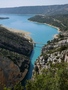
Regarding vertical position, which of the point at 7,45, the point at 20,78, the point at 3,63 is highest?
the point at 7,45

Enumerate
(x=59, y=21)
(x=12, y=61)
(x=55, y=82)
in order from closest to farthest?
1. (x=55, y=82)
2. (x=12, y=61)
3. (x=59, y=21)

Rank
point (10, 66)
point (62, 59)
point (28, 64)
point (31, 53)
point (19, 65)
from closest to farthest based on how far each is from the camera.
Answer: point (62, 59) < point (10, 66) < point (19, 65) < point (28, 64) < point (31, 53)

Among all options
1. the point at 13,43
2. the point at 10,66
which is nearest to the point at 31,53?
the point at 13,43

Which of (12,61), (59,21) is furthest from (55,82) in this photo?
(59,21)

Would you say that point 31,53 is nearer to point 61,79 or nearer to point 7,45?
point 7,45

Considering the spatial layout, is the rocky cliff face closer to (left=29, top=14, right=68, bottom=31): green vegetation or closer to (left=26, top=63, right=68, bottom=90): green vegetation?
(left=26, top=63, right=68, bottom=90): green vegetation

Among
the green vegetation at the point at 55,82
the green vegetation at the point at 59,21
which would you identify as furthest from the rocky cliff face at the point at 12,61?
the green vegetation at the point at 59,21

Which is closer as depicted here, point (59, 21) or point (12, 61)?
point (12, 61)

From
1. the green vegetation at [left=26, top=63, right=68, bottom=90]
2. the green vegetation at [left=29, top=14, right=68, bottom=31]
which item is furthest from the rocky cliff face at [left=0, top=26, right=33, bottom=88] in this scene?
the green vegetation at [left=29, top=14, right=68, bottom=31]

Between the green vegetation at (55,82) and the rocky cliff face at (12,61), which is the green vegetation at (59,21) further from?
the green vegetation at (55,82)

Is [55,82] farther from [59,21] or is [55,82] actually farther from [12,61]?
[59,21]
